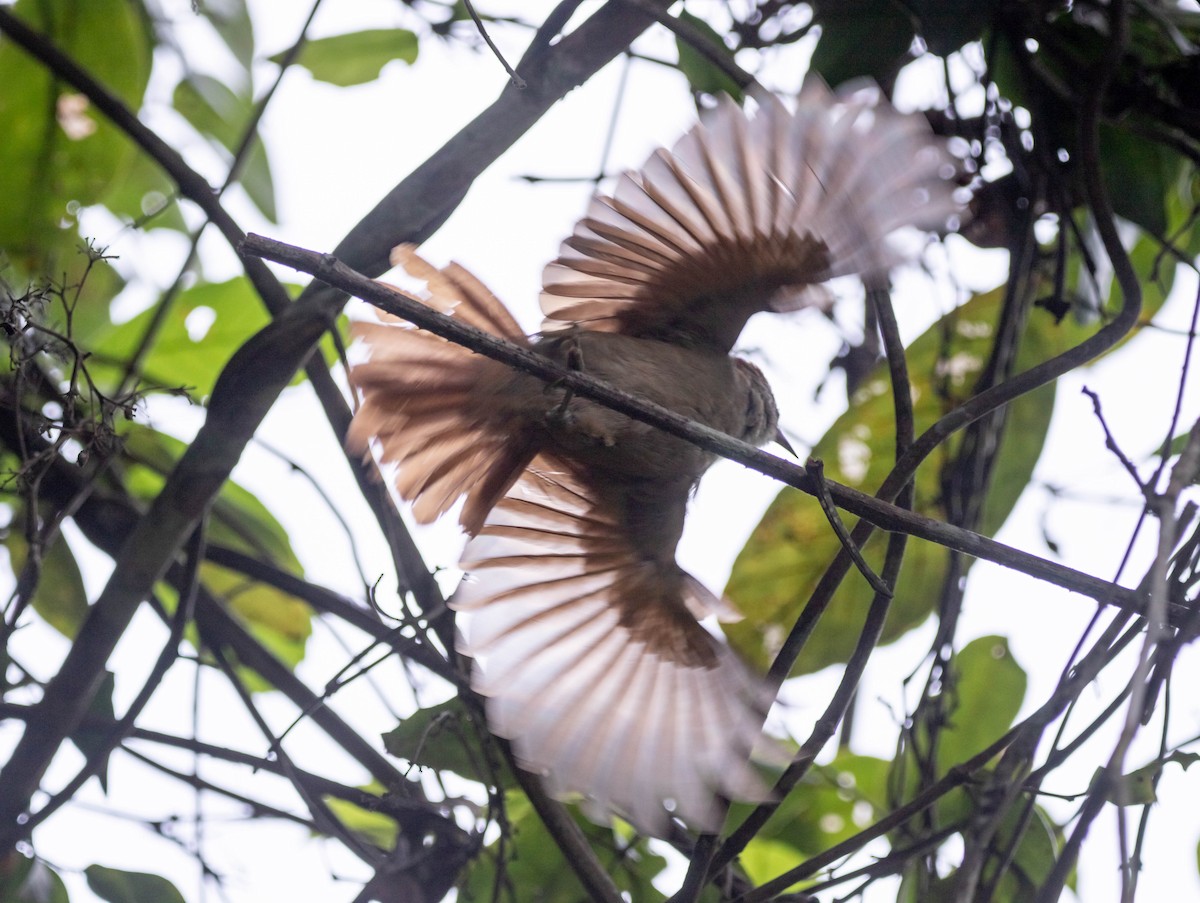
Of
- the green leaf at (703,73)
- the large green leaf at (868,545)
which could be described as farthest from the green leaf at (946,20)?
the large green leaf at (868,545)

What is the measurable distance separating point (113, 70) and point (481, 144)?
1237 millimetres

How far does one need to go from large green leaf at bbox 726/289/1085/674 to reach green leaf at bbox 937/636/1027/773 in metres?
0.15

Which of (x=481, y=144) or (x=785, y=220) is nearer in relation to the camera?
(x=481, y=144)

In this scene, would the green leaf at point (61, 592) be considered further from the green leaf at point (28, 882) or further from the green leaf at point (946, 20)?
the green leaf at point (946, 20)

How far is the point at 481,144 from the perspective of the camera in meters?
1.68

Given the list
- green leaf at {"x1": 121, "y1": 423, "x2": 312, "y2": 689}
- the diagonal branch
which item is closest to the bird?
the diagonal branch

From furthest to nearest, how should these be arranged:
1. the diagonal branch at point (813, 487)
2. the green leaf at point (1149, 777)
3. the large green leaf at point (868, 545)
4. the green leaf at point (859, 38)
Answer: the large green leaf at point (868, 545) → the green leaf at point (859, 38) → the green leaf at point (1149, 777) → the diagonal branch at point (813, 487)

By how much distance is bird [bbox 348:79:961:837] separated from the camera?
1858 mm

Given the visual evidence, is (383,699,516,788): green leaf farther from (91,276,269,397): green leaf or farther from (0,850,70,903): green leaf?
(91,276,269,397): green leaf

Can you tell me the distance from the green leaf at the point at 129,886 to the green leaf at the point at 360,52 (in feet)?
5.78

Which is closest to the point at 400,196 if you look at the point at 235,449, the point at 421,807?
the point at 235,449

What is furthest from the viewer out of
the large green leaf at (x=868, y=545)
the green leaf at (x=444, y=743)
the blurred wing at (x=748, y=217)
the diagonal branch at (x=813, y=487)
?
the large green leaf at (x=868, y=545)

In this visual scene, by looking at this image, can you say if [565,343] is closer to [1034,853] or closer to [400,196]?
[400,196]

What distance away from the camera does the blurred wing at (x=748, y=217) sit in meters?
1.76
